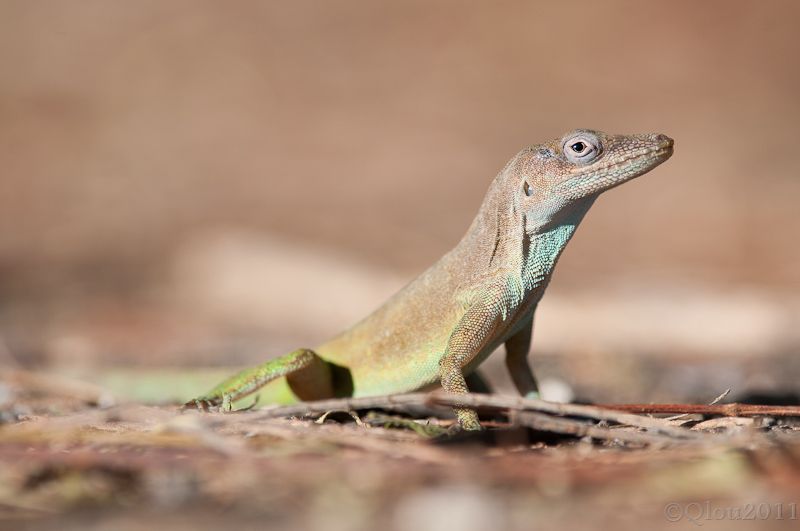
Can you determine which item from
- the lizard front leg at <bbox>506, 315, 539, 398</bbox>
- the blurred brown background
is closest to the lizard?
the lizard front leg at <bbox>506, 315, 539, 398</bbox>

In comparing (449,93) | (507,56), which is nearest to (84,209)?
(449,93)

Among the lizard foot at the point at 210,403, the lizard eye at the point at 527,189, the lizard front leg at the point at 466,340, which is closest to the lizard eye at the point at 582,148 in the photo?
the lizard eye at the point at 527,189

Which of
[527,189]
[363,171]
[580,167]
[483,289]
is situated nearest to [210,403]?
[483,289]

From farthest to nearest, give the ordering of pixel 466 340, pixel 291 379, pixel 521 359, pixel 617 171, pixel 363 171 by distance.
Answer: pixel 363 171
pixel 521 359
pixel 291 379
pixel 617 171
pixel 466 340

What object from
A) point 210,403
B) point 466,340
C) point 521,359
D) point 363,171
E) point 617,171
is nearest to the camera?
point 466,340

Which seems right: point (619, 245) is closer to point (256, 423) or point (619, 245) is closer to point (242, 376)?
point (242, 376)

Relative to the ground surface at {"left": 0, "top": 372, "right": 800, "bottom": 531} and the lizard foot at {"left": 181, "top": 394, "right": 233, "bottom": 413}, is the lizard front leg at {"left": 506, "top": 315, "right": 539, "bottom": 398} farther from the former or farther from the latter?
the ground surface at {"left": 0, "top": 372, "right": 800, "bottom": 531}

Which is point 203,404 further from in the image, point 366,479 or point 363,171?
point 363,171
